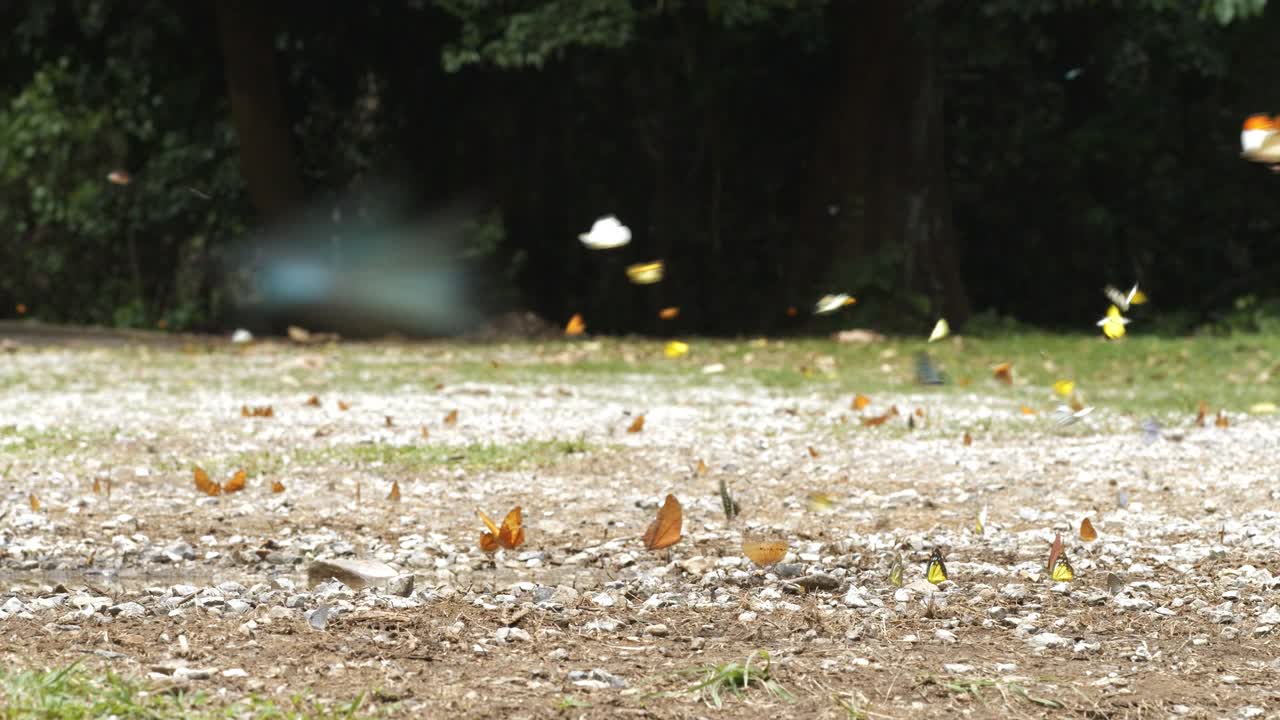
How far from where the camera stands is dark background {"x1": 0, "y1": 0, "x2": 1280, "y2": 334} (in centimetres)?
1652

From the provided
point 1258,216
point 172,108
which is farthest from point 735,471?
point 1258,216

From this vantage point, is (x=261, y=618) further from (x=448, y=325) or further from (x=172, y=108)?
(x=172, y=108)

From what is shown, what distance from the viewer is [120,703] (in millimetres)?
2771

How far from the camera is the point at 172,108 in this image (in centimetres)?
1869

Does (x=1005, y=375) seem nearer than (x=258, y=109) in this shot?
Yes

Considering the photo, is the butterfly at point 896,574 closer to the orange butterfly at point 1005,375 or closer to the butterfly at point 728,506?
the butterfly at point 728,506

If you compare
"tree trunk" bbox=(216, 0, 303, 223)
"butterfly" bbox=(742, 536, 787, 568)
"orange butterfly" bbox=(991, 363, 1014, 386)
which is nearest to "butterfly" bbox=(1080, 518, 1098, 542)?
"butterfly" bbox=(742, 536, 787, 568)

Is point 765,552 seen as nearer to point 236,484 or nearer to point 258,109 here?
point 236,484

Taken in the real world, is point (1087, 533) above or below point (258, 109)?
below

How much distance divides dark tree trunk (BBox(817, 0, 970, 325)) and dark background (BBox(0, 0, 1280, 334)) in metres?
0.03

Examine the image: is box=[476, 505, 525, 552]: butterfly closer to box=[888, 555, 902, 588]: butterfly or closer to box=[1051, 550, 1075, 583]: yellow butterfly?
box=[888, 555, 902, 588]: butterfly

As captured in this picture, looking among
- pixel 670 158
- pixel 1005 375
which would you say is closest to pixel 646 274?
pixel 670 158

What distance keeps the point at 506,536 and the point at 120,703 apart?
5.65 ft

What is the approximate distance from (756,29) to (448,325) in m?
4.70
